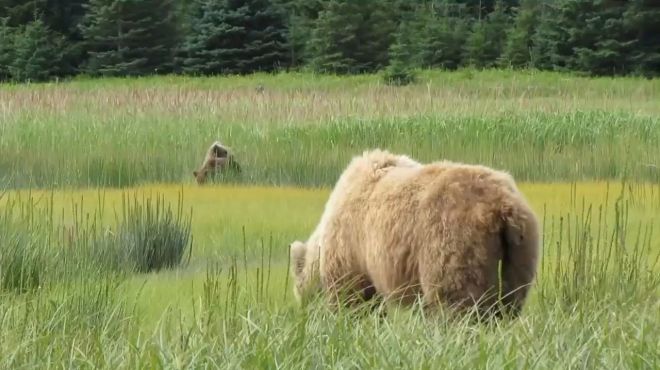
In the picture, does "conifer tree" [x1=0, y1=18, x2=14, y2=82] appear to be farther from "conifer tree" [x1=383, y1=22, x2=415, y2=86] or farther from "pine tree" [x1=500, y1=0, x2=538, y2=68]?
"pine tree" [x1=500, y1=0, x2=538, y2=68]

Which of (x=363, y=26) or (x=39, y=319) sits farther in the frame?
(x=363, y=26)

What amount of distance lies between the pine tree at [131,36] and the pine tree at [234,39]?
1149 millimetres

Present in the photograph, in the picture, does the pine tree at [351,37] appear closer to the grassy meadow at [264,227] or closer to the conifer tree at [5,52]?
the conifer tree at [5,52]

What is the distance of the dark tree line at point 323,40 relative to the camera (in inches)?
1394

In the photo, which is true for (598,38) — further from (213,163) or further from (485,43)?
(213,163)

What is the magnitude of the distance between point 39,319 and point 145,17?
35545mm

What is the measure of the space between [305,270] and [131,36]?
34.3 m

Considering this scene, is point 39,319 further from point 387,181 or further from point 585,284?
point 585,284

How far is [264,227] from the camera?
8.59 m

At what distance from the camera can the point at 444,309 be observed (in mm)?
4492

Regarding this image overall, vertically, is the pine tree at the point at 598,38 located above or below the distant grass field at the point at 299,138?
above

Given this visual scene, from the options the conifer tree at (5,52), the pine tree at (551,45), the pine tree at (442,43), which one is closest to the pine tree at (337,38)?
the pine tree at (442,43)

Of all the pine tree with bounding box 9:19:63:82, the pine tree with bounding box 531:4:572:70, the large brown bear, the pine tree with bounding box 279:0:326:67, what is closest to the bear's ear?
the large brown bear

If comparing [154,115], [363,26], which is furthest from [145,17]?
[154,115]
